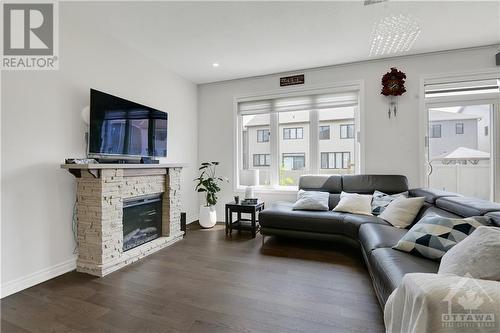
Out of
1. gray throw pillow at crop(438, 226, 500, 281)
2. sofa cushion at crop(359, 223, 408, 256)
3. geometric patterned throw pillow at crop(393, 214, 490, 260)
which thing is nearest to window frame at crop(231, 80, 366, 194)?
sofa cushion at crop(359, 223, 408, 256)

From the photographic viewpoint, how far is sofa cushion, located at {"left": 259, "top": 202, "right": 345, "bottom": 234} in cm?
285

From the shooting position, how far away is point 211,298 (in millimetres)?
1927

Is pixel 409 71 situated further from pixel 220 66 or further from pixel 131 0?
pixel 131 0

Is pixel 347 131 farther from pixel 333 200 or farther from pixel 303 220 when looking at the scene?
pixel 303 220

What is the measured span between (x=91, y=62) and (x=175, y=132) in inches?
62.7

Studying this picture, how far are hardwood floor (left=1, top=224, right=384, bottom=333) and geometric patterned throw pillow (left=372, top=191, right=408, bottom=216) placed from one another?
0.66 meters

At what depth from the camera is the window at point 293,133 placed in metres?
4.14

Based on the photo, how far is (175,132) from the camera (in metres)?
4.06

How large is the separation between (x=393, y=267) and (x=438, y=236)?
45 centimetres

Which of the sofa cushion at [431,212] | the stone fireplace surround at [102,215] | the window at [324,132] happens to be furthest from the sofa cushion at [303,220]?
the stone fireplace surround at [102,215]

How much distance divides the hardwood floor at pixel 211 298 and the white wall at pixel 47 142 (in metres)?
0.31

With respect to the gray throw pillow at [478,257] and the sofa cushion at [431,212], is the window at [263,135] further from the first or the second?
the gray throw pillow at [478,257]

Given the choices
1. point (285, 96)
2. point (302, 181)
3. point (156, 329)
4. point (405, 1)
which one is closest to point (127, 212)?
point (156, 329)

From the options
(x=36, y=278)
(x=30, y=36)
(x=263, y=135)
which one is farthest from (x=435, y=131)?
(x=36, y=278)
